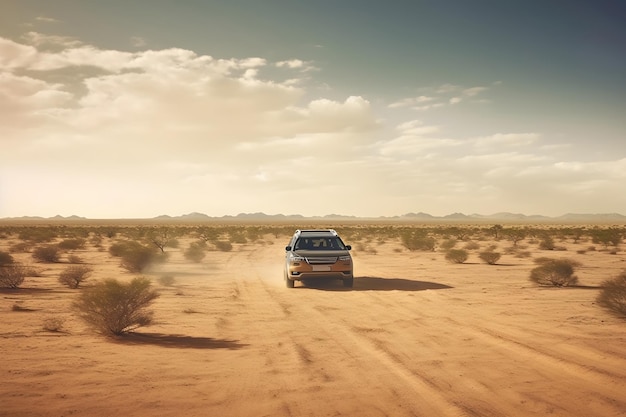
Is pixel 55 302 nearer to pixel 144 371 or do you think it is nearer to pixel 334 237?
pixel 144 371

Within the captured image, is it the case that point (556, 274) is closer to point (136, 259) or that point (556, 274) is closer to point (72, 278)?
point (72, 278)

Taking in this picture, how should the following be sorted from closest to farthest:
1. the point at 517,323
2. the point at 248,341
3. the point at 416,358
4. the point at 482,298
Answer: the point at 416,358 → the point at 248,341 → the point at 517,323 → the point at 482,298

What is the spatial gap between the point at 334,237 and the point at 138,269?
915 cm

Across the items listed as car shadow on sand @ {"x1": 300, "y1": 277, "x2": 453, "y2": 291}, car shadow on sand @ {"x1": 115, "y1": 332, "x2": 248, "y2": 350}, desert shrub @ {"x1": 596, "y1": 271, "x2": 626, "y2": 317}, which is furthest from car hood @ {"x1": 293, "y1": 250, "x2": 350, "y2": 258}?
desert shrub @ {"x1": 596, "y1": 271, "x2": 626, "y2": 317}

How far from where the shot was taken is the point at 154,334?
348 inches

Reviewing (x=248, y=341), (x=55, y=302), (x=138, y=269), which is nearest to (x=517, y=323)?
(x=248, y=341)

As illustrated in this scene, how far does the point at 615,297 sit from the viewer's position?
10.3 m

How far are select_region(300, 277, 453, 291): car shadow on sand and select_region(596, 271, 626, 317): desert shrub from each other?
5328 mm

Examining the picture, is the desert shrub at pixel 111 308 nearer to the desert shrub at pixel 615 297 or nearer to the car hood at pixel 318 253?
the car hood at pixel 318 253

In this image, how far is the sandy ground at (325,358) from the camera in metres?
5.36

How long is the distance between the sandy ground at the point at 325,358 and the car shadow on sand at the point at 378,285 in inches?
58.5

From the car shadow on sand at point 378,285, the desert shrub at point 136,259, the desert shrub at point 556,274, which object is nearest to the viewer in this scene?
the car shadow on sand at point 378,285

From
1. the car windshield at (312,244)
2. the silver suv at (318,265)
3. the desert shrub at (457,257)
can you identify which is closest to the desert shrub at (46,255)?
the silver suv at (318,265)

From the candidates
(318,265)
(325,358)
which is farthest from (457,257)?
(325,358)
